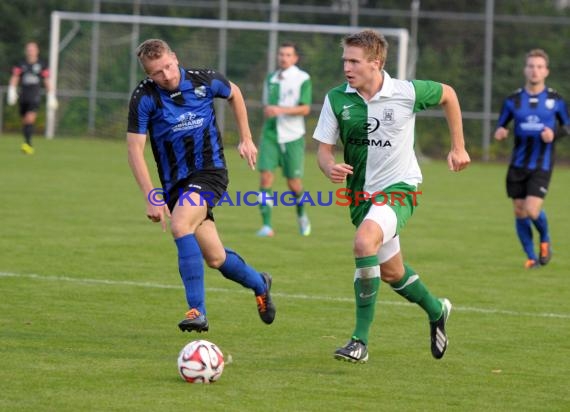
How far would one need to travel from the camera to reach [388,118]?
7273mm

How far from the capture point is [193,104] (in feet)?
26.1

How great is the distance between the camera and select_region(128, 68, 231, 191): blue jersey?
7801mm

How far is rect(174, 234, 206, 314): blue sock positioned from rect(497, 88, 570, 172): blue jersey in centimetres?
551

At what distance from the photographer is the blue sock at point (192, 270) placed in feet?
24.7

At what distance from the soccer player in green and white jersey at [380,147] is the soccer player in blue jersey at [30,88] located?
18244mm

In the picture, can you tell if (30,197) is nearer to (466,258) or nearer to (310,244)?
(310,244)

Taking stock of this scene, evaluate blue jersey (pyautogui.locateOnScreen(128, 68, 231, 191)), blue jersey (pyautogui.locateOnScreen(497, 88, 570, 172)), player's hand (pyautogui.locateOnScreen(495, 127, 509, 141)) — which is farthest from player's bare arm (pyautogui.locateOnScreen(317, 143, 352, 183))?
blue jersey (pyautogui.locateOnScreen(497, 88, 570, 172))

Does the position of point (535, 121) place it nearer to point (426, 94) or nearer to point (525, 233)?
point (525, 233)

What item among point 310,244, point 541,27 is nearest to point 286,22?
point 541,27

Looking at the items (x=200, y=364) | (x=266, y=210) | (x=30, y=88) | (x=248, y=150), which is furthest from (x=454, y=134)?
(x=30, y=88)

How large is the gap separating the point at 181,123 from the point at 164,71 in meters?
0.42

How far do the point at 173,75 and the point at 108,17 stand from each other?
73.5 feet

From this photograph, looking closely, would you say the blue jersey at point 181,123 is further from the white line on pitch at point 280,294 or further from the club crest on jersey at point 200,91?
the white line on pitch at point 280,294

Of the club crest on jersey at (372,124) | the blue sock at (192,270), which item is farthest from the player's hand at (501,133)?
the blue sock at (192,270)
